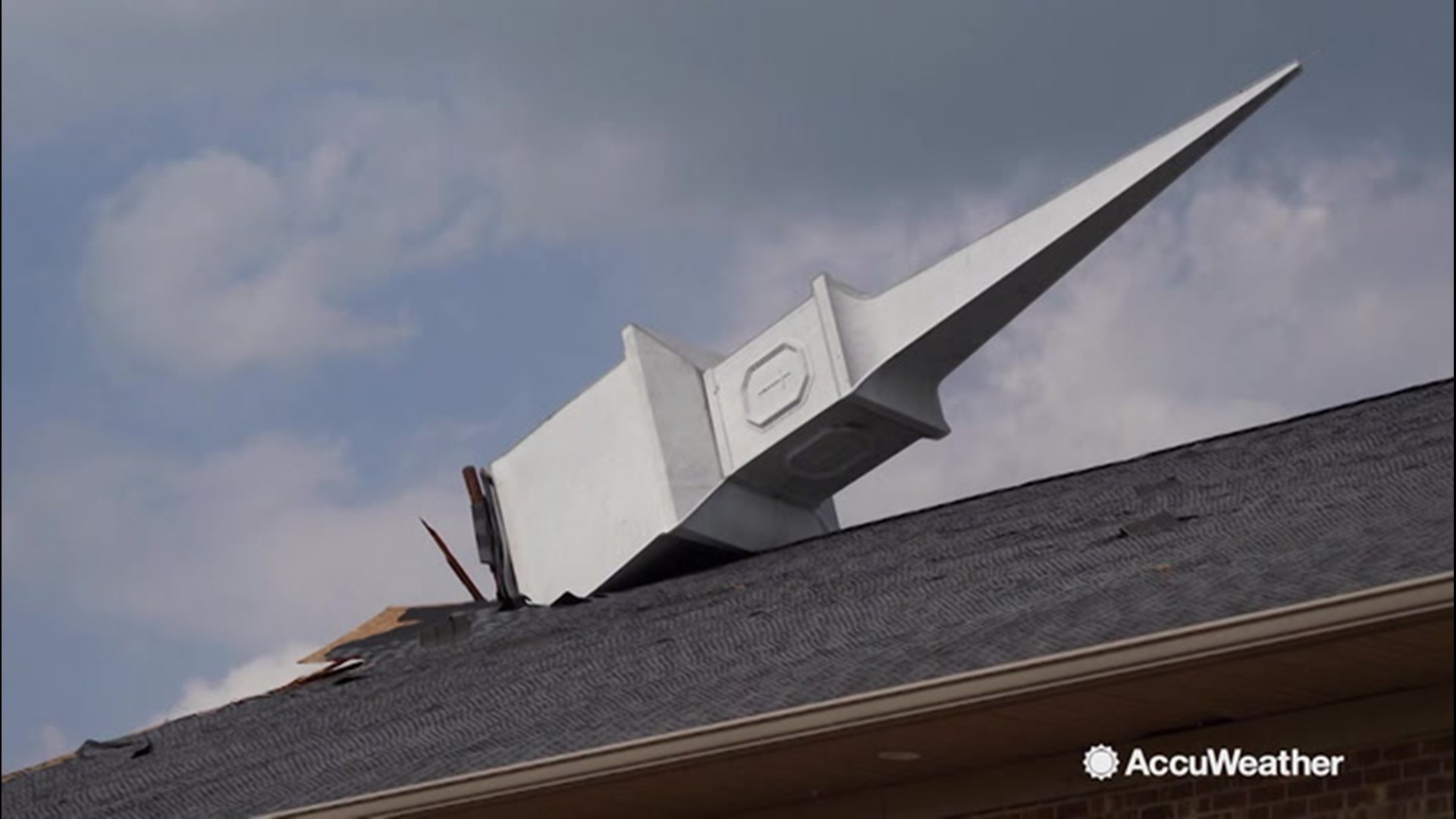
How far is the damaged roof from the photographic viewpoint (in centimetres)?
880

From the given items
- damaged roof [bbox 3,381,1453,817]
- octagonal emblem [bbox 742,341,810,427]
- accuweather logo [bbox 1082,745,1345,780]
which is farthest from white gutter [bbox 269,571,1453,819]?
octagonal emblem [bbox 742,341,810,427]

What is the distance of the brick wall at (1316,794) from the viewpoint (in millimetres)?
7773

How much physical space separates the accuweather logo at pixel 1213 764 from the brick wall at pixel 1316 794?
0.03 metres

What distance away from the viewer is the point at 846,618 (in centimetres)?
1120

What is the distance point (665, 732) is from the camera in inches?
338

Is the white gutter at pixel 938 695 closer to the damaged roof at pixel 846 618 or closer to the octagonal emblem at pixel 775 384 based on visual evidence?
the damaged roof at pixel 846 618

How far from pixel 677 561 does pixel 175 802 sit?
4.62 metres

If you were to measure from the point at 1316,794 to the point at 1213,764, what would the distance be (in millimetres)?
383

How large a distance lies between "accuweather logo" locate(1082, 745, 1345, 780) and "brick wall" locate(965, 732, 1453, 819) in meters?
0.03

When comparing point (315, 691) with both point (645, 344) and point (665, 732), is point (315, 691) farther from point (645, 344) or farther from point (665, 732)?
point (665, 732)

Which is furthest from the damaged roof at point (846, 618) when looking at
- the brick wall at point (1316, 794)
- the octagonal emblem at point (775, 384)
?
the octagonal emblem at point (775, 384)

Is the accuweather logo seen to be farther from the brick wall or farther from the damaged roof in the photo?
the damaged roof

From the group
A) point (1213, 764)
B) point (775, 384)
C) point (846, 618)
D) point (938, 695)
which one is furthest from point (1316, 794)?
point (775, 384)

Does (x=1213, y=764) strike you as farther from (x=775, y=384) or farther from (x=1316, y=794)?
(x=775, y=384)
